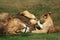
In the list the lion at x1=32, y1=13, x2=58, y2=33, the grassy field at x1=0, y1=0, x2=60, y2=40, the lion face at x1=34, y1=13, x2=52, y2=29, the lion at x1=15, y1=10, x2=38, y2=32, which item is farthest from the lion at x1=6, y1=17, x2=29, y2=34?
the grassy field at x1=0, y1=0, x2=60, y2=40

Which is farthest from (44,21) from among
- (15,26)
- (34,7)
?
(34,7)

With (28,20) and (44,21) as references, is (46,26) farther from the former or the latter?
(28,20)

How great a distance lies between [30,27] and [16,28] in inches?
32.1

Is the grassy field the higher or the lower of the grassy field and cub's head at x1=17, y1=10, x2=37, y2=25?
the higher

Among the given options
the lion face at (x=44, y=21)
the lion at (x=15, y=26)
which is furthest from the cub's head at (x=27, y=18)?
the lion at (x=15, y=26)

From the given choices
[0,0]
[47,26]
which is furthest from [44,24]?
[0,0]

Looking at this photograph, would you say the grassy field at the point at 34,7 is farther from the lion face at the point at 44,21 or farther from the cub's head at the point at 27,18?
the cub's head at the point at 27,18

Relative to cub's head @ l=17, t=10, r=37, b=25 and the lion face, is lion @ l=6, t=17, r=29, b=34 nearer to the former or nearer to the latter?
cub's head @ l=17, t=10, r=37, b=25

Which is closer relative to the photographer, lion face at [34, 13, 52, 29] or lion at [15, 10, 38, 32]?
lion at [15, 10, 38, 32]

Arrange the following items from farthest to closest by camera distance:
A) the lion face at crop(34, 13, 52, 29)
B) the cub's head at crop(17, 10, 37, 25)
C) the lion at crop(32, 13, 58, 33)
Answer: the lion face at crop(34, 13, 52, 29)
the cub's head at crop(17, 10, 37, 25)
the lion at crop(32, 13, 58, 33)

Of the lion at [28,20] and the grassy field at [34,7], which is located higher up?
the grassy field at [34,7]

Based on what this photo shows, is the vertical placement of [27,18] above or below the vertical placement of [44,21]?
above

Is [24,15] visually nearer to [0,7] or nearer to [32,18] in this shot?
[32,18]

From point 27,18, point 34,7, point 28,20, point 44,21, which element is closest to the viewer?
point 28,20
